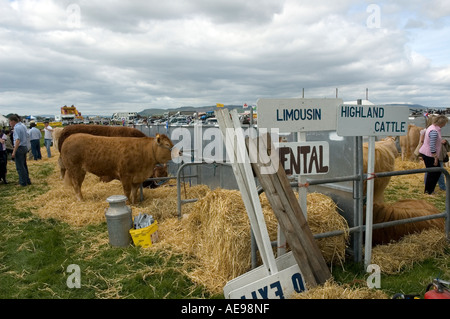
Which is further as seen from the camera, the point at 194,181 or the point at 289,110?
the point at 194,181

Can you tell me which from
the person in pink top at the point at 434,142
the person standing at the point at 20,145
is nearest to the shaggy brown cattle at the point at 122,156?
the person standing at the point at 20,145

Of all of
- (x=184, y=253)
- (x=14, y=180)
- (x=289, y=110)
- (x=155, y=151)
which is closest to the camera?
(x=289, y=110)

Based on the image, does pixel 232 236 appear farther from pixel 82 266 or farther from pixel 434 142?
pixel 434 142

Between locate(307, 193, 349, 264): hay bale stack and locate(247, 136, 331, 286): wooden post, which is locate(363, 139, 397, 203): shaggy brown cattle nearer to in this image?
locate(307, 193, 349, 264): hay bale stack

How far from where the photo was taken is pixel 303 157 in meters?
3.35

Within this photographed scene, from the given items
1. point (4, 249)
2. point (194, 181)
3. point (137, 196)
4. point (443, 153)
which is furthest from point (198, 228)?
point (443, 153)

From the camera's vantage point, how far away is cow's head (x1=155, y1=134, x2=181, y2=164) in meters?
7.79

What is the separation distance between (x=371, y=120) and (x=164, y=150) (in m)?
4.98

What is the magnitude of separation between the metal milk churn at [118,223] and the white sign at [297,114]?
3.10 metres

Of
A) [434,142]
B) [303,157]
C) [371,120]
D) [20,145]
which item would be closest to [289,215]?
[303,157]

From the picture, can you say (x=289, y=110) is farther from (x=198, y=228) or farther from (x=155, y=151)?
(x=155, y=151)

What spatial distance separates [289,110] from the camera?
3.33m

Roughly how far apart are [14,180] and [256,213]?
40.1 ft

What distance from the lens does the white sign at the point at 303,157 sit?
329 cm
